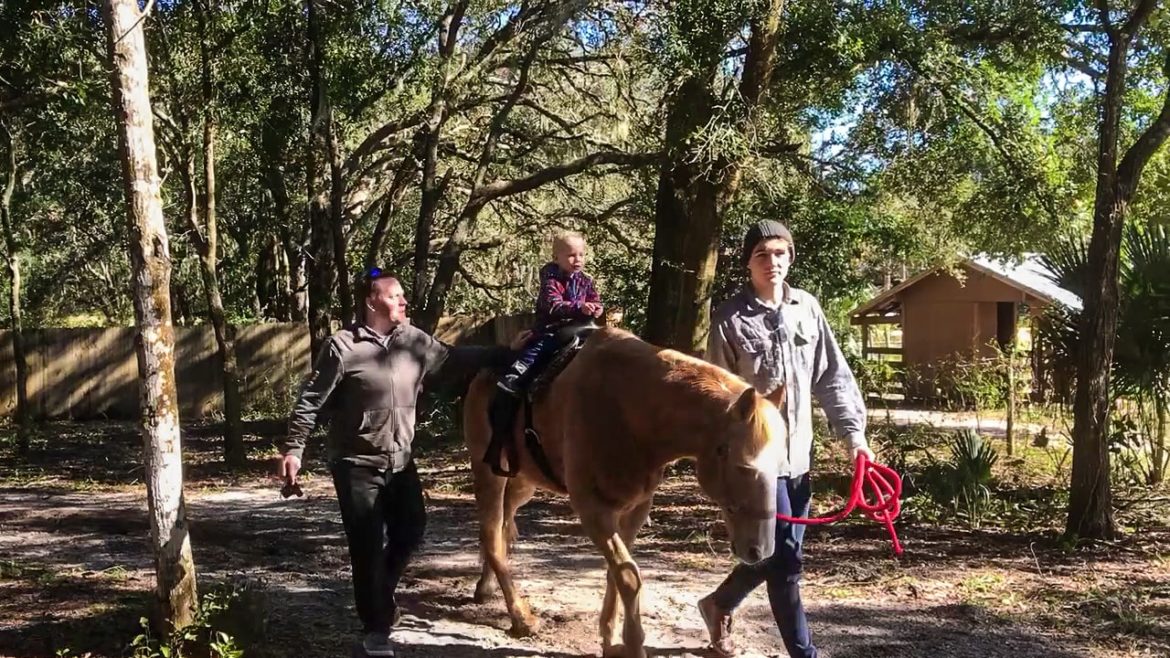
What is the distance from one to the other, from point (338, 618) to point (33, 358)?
689 inches

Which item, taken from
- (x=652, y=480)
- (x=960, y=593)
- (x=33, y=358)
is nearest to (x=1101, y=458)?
(x=960, y=593)

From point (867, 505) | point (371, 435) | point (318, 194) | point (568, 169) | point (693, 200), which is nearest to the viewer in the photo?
point (867, 505)

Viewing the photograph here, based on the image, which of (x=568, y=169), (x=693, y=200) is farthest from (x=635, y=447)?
(x=568, y=169)

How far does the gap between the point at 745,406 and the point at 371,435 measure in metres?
1.81

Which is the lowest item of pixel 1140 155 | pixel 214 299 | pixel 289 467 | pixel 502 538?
pixel 502 538

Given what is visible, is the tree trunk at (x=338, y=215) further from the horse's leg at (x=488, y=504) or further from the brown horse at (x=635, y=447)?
the brown horse at (x=635, y=447)

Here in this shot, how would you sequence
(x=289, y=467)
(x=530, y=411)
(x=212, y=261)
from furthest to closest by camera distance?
(x=212, y=261)
(x=530, y=411)
(x=289, y=467)

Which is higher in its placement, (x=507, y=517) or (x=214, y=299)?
(x=214, y=299)

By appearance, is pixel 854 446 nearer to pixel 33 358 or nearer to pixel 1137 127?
pixel 1137 127

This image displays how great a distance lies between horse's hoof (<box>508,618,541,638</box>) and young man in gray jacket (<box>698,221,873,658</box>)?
1.46 meters

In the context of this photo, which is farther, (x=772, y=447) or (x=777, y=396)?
(x=777, y=396)

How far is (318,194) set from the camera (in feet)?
45.3

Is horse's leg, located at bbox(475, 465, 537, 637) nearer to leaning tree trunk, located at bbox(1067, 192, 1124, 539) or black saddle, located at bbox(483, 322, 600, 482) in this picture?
black saddle, located at bbox(483, 322, 600, 482)

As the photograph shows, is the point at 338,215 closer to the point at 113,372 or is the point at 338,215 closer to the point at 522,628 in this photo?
the point at 522,628
